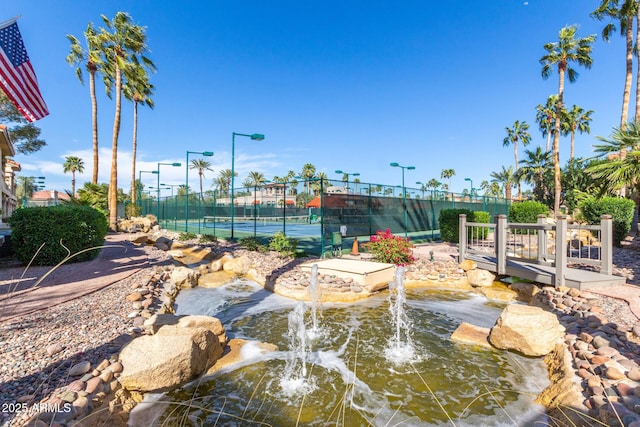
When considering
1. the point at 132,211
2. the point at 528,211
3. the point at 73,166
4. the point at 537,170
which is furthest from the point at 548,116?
the point at 73,166

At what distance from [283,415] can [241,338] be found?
2321mm

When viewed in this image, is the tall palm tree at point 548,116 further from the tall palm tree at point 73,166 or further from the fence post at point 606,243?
the tall palm tree at point 73,166

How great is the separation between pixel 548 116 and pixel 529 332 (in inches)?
1442

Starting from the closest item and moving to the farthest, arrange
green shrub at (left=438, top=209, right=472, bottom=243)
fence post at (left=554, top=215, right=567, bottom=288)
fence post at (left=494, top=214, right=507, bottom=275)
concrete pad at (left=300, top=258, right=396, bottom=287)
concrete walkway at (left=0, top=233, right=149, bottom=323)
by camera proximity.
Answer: concrete walkway at (left=0, top=233, right=149, bottom=323) → fence post at (left=554, top=215, right=567, bottom=288) → concrete pad at (left=300, top=258, right=396, bottom=287) → fence post at (left=494, top=214, right=507, bottom=275) → green shrub at (left=438, top=209, right=472, bottom=243)

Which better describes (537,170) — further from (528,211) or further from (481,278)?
(481,278)

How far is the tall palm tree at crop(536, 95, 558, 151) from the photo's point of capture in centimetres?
3177

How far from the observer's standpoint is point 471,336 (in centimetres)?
551

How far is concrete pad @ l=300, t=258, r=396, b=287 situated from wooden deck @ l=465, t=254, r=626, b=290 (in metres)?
3.02

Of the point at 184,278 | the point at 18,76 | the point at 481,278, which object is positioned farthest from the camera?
the point at 184,278

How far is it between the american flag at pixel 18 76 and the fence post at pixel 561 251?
1122 cm

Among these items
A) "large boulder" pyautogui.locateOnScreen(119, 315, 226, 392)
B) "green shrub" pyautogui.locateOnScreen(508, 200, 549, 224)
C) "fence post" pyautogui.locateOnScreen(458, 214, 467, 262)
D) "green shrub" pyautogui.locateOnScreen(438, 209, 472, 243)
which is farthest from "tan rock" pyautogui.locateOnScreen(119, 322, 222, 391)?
"green shrub" pyautogui.locateOnScreen(508, 200, 549, 224)

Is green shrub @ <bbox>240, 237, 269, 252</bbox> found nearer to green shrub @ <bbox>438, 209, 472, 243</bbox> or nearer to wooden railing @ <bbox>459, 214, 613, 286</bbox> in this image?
wooden railing @ <bbox>459, 214, 613, 286</bbox>

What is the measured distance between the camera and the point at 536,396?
154 inches

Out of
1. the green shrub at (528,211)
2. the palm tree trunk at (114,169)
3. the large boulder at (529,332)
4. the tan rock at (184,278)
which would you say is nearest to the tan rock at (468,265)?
the large boulder at (529,332)
